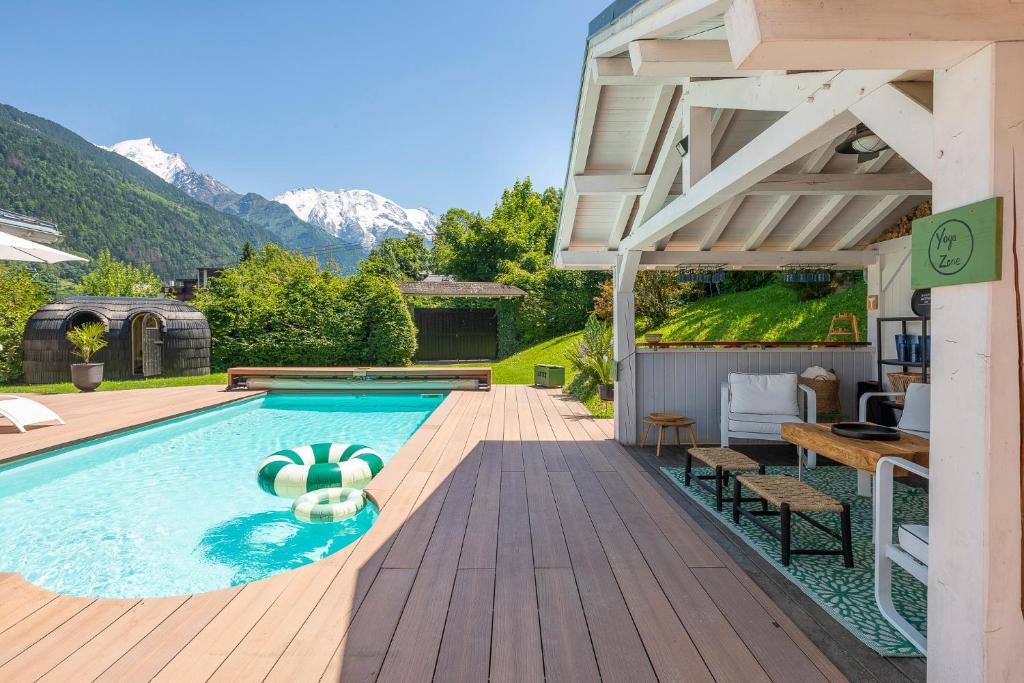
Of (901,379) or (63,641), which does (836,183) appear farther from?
(63,641)

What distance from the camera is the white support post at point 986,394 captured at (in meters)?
1.26

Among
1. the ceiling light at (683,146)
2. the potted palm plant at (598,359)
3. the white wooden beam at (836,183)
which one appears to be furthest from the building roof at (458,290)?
the ceiling light at (683,146)

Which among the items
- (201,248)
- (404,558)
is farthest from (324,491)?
(201,248)

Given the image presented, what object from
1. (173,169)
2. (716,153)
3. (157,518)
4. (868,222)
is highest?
(173,169)

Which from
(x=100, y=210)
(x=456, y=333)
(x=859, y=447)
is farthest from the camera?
(x=100, y=210)

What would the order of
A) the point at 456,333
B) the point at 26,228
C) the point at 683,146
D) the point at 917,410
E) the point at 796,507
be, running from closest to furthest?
the point at 796,507, the point at 683,146, the point at 917,410, the point at 26,228, the point at 456,333

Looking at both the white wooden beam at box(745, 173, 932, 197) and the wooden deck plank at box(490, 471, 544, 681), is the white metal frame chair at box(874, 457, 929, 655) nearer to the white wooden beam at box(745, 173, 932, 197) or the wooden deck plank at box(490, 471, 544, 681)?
the wooden deck plank at box(490, 471, 544, 681)

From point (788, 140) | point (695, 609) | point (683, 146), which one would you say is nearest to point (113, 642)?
point (695, 609)

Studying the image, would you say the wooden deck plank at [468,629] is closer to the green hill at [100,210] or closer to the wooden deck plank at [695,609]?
the wooden deck plank at [695,609]

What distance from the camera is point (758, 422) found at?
15.4 feet

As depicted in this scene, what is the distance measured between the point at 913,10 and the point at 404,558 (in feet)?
9.42

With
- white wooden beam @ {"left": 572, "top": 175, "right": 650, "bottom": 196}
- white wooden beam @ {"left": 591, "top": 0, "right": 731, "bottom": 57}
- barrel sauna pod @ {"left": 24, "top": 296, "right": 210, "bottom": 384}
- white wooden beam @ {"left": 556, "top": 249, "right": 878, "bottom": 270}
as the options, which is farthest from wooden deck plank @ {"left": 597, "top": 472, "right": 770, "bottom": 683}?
barrel sauna pod @ {"left": 24, "top": 296, "right": 210, "bottom": 384}

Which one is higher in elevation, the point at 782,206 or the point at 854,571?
the point at 782,206

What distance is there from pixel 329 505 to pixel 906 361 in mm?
5503
